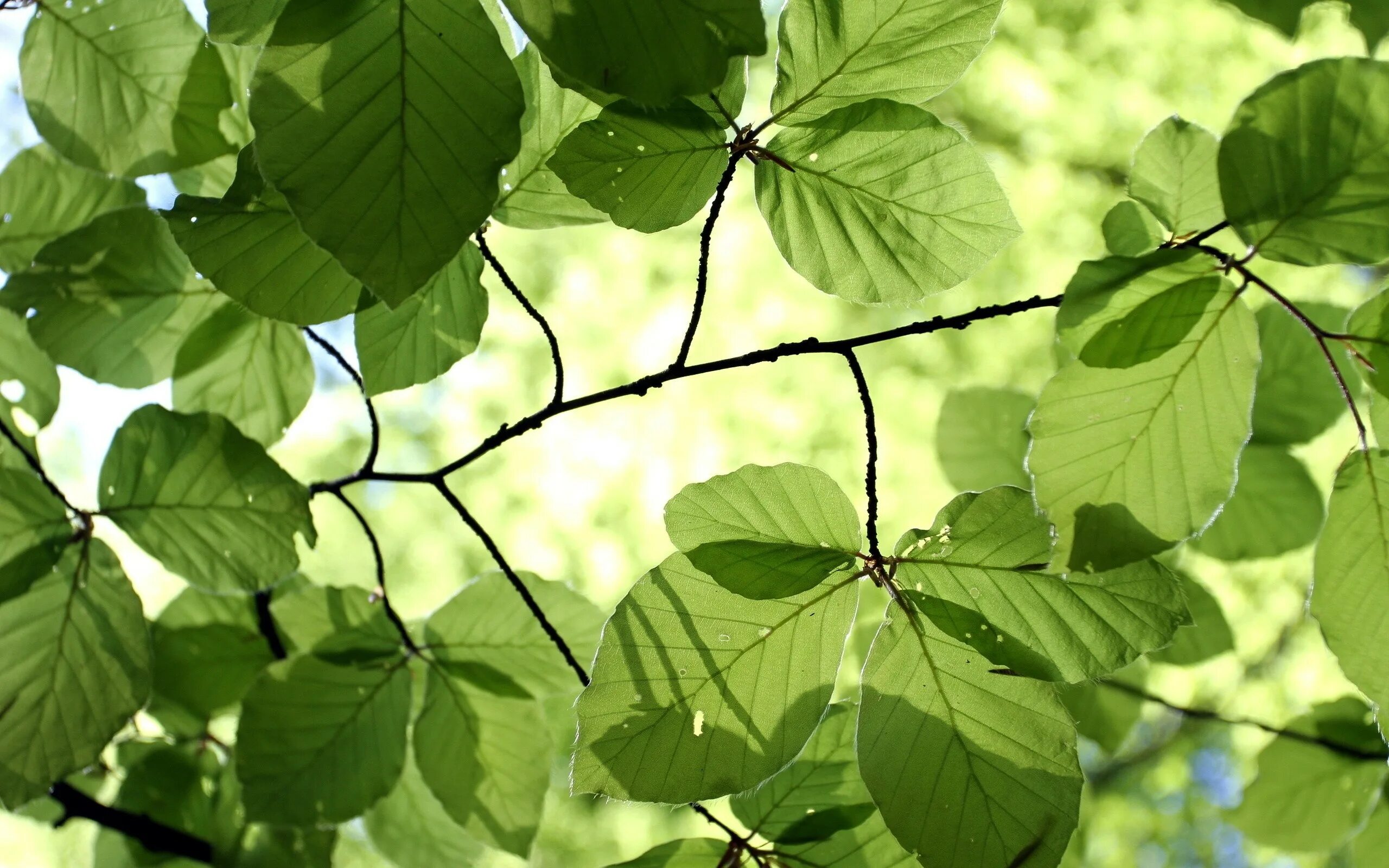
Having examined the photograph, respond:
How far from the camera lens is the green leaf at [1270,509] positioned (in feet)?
2.74

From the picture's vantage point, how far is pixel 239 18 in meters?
0.41

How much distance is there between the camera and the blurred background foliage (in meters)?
4.61

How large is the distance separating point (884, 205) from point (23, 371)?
794mm

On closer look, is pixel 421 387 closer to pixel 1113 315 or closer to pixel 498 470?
pixel 498 470

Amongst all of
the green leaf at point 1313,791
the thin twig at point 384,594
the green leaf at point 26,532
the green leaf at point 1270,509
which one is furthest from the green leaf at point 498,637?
the green leaf at point 1313,791

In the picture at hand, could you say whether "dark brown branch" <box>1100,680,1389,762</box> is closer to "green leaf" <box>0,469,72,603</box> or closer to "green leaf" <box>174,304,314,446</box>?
"green leaf" <box>174,304,314,446</box>

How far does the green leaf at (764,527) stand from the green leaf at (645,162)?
0.15 meters

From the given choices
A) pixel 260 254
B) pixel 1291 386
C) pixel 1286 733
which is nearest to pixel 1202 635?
pixel 1286 733

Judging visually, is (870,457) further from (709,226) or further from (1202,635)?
(1202,635)

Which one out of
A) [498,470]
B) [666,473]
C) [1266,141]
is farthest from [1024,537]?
[498,470]

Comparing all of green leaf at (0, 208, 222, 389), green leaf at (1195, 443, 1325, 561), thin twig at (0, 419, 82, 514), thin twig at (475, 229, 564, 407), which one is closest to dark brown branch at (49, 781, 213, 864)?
thin twig at (0, 419, 82, 514)

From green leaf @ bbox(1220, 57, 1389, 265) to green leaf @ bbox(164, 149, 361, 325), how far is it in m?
0.45

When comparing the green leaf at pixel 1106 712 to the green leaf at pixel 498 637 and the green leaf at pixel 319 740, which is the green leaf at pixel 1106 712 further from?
the green leaf at pixel 319 740

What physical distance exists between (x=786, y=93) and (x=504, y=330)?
5.42 m
